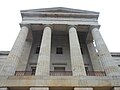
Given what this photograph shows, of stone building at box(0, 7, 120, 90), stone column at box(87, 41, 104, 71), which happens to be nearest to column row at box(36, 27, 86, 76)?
stone building at box(0, 7, 120, 90)

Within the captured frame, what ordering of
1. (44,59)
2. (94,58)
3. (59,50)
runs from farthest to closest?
1. (59,50)
2. (94,58)
3. (44,59)

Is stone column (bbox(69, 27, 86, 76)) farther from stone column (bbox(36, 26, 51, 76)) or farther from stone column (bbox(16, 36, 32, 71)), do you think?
stone column (bbox(16, 36, 32, 71))

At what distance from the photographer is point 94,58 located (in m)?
22.2

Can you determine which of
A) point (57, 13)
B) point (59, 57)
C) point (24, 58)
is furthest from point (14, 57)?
point (57, 13)

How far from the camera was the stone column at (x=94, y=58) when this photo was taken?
2080cm

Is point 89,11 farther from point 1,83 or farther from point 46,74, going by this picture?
point 1,83

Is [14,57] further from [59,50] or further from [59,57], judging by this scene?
[59,50]

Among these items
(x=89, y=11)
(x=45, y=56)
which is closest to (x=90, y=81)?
(x=45, y=56)

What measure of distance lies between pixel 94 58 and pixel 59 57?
487 cm

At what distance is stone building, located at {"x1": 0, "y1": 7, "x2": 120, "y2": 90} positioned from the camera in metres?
14.3

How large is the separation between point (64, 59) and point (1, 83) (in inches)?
423

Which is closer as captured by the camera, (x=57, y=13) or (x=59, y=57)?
(x=59, y=57)

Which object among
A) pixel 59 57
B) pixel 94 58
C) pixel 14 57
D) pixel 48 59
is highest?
pixel 59 57

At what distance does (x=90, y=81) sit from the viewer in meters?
14.5
